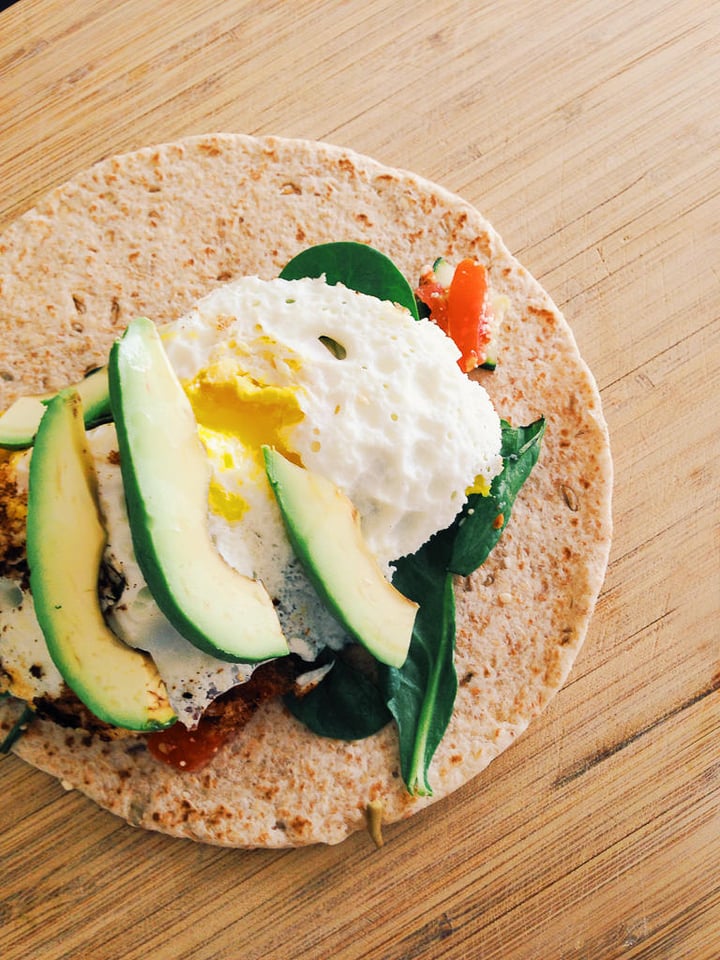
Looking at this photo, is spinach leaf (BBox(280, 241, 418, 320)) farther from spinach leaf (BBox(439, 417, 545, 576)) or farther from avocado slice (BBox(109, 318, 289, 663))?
avocado slice (BBox(109, 318, 289, 663))

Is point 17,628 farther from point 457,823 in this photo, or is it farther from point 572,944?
point 572,944

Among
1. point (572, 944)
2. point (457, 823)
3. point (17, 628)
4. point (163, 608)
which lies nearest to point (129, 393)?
point (163, 608)

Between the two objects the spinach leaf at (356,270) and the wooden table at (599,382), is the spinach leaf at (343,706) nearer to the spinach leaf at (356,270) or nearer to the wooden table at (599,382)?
the wooden table at (599,382)

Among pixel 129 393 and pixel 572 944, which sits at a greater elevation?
pixel 129 393

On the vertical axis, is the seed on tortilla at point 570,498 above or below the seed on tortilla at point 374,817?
above

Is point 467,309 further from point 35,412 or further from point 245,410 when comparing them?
point 35,412

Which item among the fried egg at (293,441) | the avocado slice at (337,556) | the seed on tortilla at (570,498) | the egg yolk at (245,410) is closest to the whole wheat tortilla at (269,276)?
the seed on tortilla at (570,498)
